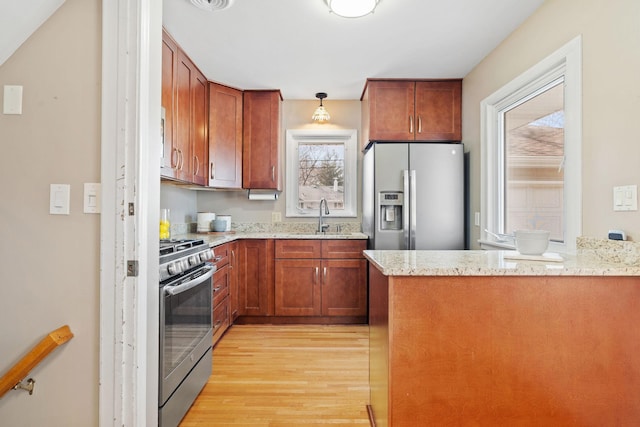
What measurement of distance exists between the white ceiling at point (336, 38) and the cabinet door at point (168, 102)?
113 millimetres

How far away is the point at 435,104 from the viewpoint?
3336 millimetres

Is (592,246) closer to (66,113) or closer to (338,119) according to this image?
(66,113)

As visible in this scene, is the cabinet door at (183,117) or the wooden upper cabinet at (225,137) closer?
the cabinet door at (183,117)

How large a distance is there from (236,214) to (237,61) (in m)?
1.70

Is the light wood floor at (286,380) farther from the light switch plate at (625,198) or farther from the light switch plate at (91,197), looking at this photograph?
the light switch plate at (625,198)

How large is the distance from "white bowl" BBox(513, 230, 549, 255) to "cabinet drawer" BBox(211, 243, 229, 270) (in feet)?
6.99

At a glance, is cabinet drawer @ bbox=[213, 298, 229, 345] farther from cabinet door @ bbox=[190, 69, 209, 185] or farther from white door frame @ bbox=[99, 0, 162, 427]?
white door frame @ bbox=[99, 0, 162, 427]

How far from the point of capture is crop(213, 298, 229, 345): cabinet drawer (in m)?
2.69

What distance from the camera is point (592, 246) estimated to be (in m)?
1.67

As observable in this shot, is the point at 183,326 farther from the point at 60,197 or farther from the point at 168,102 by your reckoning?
the point at 168,102

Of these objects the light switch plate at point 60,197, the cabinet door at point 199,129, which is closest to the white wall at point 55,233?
the light switch plate at point 60,197

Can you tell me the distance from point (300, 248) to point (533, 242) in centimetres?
222

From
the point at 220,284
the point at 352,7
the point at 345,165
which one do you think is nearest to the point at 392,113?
the point at 345,165

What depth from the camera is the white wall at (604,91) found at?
1.48 metres
